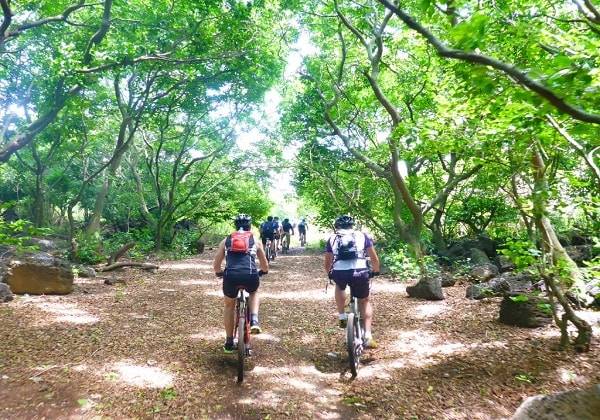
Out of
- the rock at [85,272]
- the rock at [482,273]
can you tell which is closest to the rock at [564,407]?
the rock at [482,273]

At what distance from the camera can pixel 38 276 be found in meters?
9.20

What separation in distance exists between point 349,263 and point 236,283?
1530mm

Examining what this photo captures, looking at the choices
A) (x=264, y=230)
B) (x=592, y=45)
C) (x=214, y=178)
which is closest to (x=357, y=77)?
(x=264, y=230)

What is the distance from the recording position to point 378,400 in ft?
15.3

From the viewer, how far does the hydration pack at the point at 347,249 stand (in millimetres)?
5492

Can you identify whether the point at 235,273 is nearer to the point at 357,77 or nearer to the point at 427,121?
the point at 427,121

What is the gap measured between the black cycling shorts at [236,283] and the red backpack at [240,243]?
0.33m

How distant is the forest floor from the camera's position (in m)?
4.42

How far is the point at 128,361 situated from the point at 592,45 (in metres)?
6.53

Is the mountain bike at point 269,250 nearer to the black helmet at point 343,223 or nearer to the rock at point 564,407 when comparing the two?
the black helmet at point 343,223

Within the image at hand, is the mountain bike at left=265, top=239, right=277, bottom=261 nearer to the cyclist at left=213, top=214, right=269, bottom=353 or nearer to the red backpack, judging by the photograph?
the cyclist at left=213, top=214, right=269, bottom=353

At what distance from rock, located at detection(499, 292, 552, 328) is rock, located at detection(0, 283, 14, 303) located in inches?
374

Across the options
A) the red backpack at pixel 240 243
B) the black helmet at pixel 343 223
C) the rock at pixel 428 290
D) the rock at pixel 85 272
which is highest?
the black helmet at pixel 343 223

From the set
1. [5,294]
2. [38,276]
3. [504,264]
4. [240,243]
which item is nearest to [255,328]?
[240,243]
